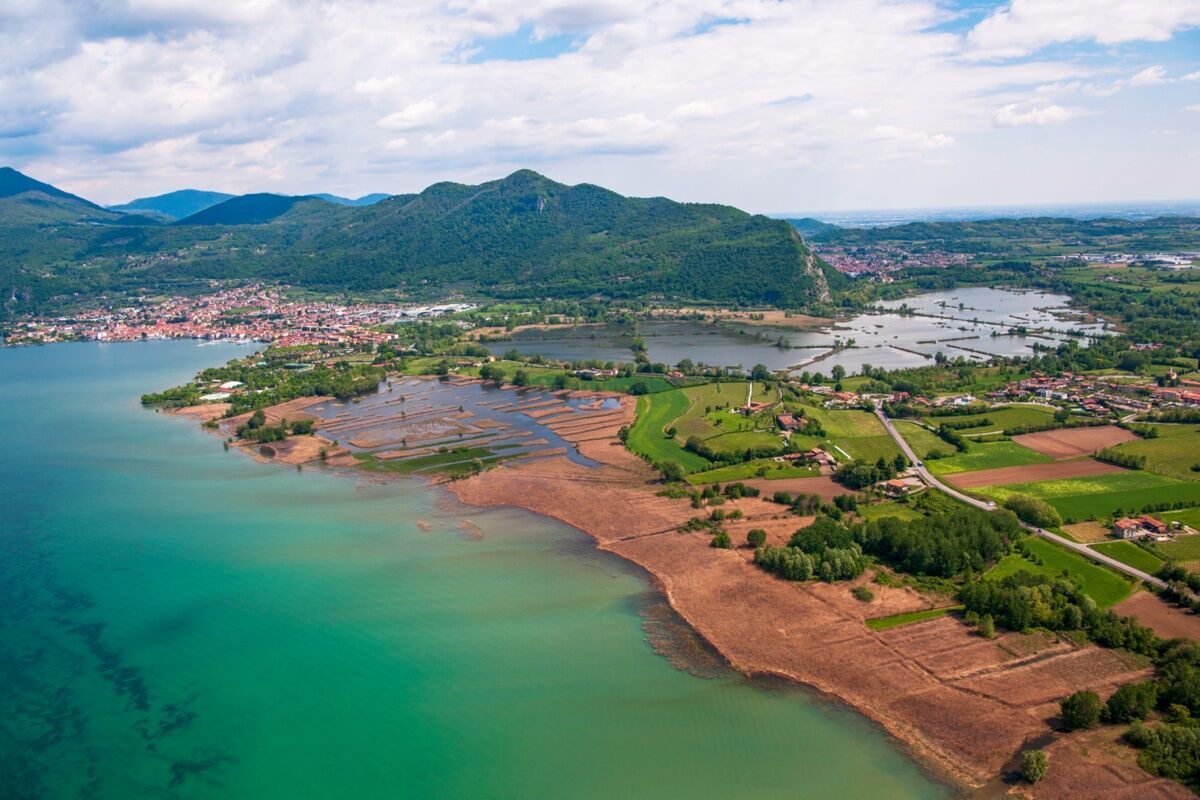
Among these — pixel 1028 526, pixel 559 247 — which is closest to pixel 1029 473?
pixel 1028 526

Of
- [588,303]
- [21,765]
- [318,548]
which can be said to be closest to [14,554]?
[318,548]

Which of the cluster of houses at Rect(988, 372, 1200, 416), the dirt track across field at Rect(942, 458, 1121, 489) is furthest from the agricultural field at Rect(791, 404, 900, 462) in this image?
the cluster of houses at Rect(988, 372, 1200, 416)

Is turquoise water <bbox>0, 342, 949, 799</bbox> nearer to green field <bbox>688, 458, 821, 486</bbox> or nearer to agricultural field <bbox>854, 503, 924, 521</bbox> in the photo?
green field <bbox>688, 458, 821, 486</bbox>

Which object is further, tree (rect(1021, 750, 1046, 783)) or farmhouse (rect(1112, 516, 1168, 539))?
farmhouse (rect(1112, 516, 1168, 539))

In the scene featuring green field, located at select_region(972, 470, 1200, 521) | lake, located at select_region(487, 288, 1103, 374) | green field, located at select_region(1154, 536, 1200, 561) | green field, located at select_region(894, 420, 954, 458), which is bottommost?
green field, located at select_region(1154, 536, 1200, 561)

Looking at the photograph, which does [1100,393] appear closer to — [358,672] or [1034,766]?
[1034,766]

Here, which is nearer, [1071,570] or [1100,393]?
[1071,570]

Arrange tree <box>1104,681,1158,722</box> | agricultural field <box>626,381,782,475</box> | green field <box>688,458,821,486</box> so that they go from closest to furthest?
tree <box>1104,681,1158,722</box>
green field <box>688,458,821,486</box>
agricultural field <box>626,381,782,475</box>

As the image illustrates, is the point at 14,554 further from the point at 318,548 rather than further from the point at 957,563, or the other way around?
the point at 957,563
